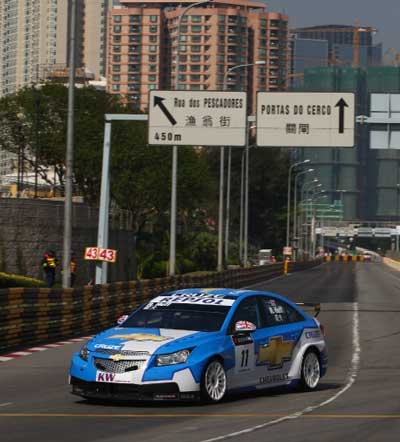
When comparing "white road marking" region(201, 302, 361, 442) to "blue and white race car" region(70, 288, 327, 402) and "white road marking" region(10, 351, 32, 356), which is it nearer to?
"blue and white race car" region(70, 288, 327, 402)

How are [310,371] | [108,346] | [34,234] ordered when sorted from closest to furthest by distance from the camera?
[108,346] → [310,371] → [34,234]

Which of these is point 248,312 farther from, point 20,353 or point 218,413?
point 20,353

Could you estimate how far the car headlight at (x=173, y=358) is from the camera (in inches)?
556

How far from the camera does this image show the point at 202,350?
47.2 ft

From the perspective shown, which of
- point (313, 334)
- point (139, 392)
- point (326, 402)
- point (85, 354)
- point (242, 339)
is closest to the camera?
point (139, 392)

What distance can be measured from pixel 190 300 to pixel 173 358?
1686 mm

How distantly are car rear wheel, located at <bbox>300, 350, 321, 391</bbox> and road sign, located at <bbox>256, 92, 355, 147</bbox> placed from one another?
20.0 m

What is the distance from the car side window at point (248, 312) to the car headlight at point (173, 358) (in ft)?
4.34

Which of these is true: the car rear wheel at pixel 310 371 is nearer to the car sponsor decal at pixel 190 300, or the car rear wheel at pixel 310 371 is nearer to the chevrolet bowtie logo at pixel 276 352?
the chevrolet bowtie logo at pixel 276 352

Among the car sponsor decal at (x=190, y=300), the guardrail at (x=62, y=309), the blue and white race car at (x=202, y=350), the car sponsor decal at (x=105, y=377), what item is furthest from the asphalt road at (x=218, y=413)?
the guardrail at (x=62, y=309)

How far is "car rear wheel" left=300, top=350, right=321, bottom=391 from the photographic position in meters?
16.3

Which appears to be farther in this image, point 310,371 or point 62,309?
point 62,309

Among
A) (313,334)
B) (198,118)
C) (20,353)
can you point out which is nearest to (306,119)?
(198,118)

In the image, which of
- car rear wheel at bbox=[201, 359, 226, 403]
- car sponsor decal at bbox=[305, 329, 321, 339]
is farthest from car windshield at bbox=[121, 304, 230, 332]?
car sponsor decal at bbox=[305, 329, 321, 339]
